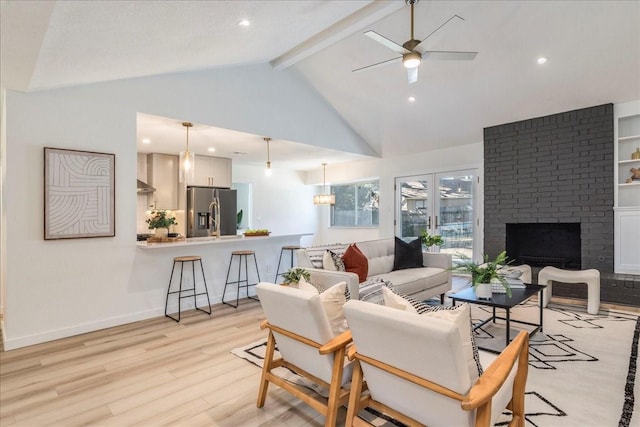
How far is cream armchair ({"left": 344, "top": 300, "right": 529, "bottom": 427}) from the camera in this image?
129 cm

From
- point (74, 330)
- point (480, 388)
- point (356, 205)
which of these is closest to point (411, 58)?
point (480, 388)

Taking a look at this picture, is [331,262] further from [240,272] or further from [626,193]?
[626,193]

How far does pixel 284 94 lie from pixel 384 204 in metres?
3.54

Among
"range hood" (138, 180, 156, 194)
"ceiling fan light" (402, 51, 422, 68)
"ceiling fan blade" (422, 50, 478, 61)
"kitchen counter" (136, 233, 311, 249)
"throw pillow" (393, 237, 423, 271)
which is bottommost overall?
"throw pillow" (393, 237, 423, 271)

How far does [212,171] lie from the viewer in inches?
270

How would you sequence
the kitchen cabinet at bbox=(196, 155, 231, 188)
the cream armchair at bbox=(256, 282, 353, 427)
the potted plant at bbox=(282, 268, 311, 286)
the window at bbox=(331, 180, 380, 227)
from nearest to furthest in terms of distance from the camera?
1. the cream armchair at bbox=(256, 282, 353, 427)
2. the potted plant at bbox=(282, 268, 311, 286)
3. the kitchen cabinet at bbox=(196, 155, 231, 188)
4. the window at bbox=(331, 180, 380, 227)

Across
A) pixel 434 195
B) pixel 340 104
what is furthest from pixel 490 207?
pixel 340 104

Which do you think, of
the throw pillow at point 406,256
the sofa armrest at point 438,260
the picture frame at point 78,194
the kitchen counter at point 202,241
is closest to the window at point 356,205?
the kitchen counter at point 202,241

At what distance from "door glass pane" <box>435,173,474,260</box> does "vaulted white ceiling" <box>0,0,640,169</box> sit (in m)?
0.80

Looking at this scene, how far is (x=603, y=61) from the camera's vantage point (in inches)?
162

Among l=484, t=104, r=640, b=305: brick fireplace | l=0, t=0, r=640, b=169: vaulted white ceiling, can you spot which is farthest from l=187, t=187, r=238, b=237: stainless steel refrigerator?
l=484, t=104, r=640, b=305: brick fireplace

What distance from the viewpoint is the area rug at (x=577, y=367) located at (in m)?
2.09

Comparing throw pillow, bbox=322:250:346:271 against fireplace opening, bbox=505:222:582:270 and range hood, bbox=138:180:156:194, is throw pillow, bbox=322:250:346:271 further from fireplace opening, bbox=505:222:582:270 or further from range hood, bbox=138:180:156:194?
range hood, bbox=138:180:156:194

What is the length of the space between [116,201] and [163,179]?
8.98ft
